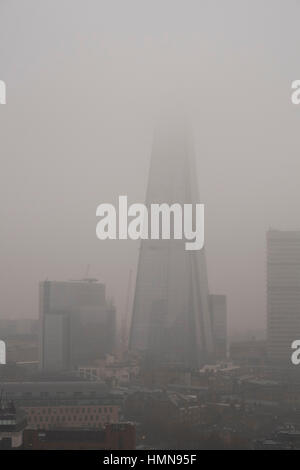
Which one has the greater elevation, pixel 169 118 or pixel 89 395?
pixel 169 118

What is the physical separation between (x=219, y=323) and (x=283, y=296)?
4.25 ft

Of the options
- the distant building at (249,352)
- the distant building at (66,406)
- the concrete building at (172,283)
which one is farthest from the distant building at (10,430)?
the distant building at (249,352)

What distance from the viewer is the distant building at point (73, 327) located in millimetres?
12945

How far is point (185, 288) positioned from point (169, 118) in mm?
2513

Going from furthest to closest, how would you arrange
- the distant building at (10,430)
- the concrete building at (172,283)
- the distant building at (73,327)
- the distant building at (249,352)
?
the distant building at (73,327), the distant building at (249,352), the concrete building at (172,283), the distant building at (10,430)

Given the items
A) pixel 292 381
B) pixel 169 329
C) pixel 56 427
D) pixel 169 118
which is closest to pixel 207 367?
pixel 169 329

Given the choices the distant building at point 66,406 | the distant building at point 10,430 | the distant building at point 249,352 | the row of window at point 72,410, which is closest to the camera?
the distant building at point 10,430

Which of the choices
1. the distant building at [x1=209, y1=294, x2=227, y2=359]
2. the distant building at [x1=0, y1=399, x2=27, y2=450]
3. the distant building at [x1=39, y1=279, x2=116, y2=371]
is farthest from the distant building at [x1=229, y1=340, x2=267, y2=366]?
the distant building at [x1=0, y1=399, x2=27, y2=450]

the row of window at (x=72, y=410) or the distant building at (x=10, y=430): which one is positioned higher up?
the row of window at (x=72, y=410)

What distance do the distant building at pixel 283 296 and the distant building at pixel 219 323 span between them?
55 centimetres

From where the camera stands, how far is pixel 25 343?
1255 cm

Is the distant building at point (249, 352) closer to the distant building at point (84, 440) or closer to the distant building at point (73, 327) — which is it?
the distant building at point (73, 327)

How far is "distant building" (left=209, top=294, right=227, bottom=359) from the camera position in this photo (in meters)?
11.7
